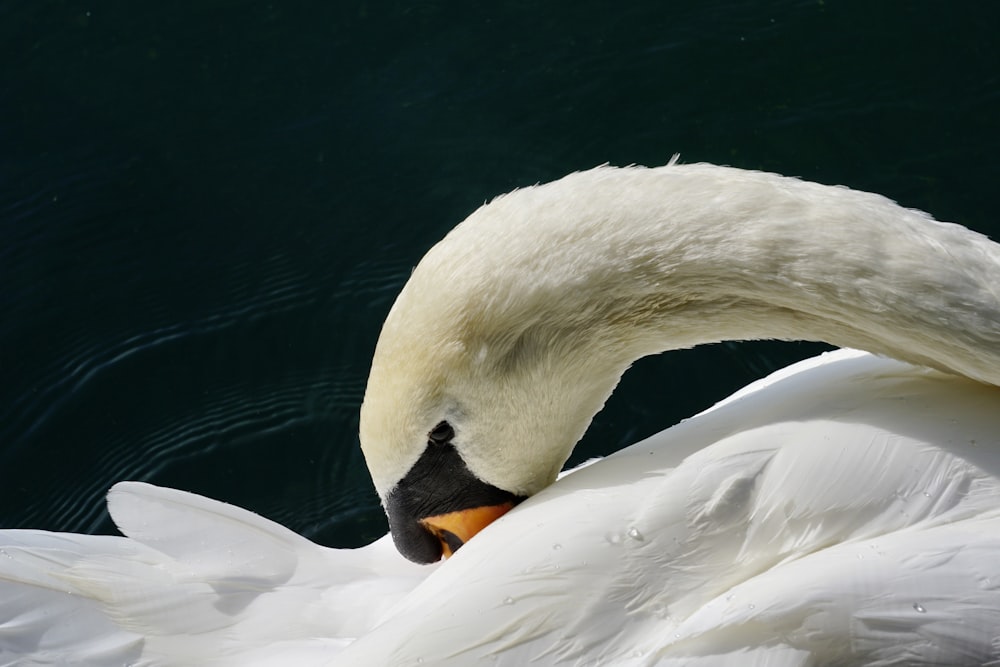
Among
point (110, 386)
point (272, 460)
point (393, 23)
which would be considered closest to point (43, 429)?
point (110, 386)

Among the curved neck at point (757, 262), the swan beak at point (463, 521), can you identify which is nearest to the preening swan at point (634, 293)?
the curved neck at point (757, 262)

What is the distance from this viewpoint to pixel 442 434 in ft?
10.5

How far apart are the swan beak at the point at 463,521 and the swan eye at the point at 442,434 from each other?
294mm

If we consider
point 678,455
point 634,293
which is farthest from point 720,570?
point 634,293

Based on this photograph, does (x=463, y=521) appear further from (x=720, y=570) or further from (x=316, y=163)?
(x=316, y=163)

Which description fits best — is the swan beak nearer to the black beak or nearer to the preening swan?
the black beak

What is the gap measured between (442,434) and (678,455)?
60 cm

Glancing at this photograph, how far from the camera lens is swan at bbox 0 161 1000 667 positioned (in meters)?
2.73

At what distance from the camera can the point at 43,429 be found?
4.97m

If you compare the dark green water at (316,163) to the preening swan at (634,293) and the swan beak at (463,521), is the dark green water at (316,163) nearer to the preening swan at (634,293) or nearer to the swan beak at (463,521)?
the swan beak at (463,521)

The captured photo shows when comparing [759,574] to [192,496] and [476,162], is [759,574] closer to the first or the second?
[192,496]

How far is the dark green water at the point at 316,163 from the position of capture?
4.88 meters

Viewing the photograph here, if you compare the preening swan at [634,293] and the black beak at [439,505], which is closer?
the preening swan at [634,293]

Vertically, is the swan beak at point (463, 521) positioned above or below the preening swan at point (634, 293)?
below
